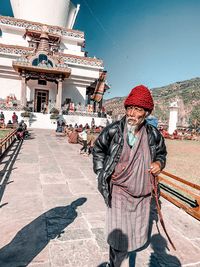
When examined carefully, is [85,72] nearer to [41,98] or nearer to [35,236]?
[41,98]

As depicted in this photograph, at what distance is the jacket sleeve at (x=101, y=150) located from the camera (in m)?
2.57

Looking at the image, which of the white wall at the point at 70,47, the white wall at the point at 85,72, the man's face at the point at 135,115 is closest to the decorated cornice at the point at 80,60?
the white wall at the point at 85,72

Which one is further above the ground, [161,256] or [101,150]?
[101,150]

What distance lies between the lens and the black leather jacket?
2.39m

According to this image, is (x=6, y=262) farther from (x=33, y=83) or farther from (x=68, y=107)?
(x=33, y=83)

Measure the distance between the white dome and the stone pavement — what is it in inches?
1211

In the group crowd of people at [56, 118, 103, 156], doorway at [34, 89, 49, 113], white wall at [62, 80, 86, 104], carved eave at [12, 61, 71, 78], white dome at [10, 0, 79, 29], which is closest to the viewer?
crowd of people at [56, 118, 103, 156]

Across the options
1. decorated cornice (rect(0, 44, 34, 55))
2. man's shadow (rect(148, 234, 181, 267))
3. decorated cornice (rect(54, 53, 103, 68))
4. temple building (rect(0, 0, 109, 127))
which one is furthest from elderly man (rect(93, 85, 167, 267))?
decorated cornice (rect(54, 53, 103, 68))

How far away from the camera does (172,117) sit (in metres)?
26.4

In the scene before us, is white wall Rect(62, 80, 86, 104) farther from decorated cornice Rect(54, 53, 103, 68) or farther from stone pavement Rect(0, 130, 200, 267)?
stone pavement Rect(0, 130, 200, 267)

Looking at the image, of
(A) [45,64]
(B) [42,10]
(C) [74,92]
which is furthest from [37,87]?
(B) [42,10]

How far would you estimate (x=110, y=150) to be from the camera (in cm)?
247

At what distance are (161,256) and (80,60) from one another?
89.2 ft

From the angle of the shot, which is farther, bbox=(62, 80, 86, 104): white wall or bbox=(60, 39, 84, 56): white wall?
bbox=(60, 39, 84, 56): white wall
